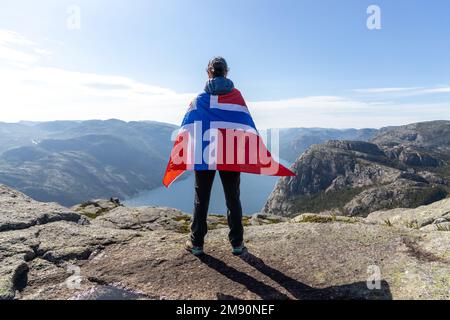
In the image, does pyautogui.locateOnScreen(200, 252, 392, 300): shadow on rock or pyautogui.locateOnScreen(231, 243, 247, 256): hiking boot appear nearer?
pyautogui.locateOnScreen(200, 252, 392, 300): shadow on rock

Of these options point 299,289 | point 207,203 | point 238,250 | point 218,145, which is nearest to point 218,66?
point 218,145

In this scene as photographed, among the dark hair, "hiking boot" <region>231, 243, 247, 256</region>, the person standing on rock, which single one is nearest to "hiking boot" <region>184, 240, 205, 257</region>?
the person standing on rock

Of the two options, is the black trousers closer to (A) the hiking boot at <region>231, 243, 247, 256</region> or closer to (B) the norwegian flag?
(A) the hiking boot at <region>231, 243, 247, 256</region>

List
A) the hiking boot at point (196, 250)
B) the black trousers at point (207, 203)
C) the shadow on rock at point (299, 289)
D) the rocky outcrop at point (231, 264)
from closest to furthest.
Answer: the shadow on rock at point (299, 289) → the rocky outcrop at point (231, 264) → the black trousers at point (207, 203) → the hiking boot at point (196, 250)

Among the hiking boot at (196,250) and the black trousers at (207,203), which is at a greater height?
the black trousers at (207,203)

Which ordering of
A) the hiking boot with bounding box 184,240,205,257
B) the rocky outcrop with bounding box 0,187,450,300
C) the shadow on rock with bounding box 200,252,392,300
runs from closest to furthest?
the shadow on rock with bounding box 200,252,392,300 → the rocky outcrop with bounding box 0,187,450,300 → the hiking boot with bounding box 184,240,205,257

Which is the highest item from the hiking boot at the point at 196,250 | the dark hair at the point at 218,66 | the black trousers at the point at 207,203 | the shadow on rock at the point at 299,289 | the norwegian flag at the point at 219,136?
the dark hair at the point at 218,66

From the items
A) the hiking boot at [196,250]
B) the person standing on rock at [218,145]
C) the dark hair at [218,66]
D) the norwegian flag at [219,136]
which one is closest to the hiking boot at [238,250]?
the person standing on rock at [218,145]

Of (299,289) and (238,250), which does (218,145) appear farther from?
(299,289)

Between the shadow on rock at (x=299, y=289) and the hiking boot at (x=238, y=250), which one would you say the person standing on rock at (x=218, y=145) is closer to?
the hiking boot at (x=238, y=250)
